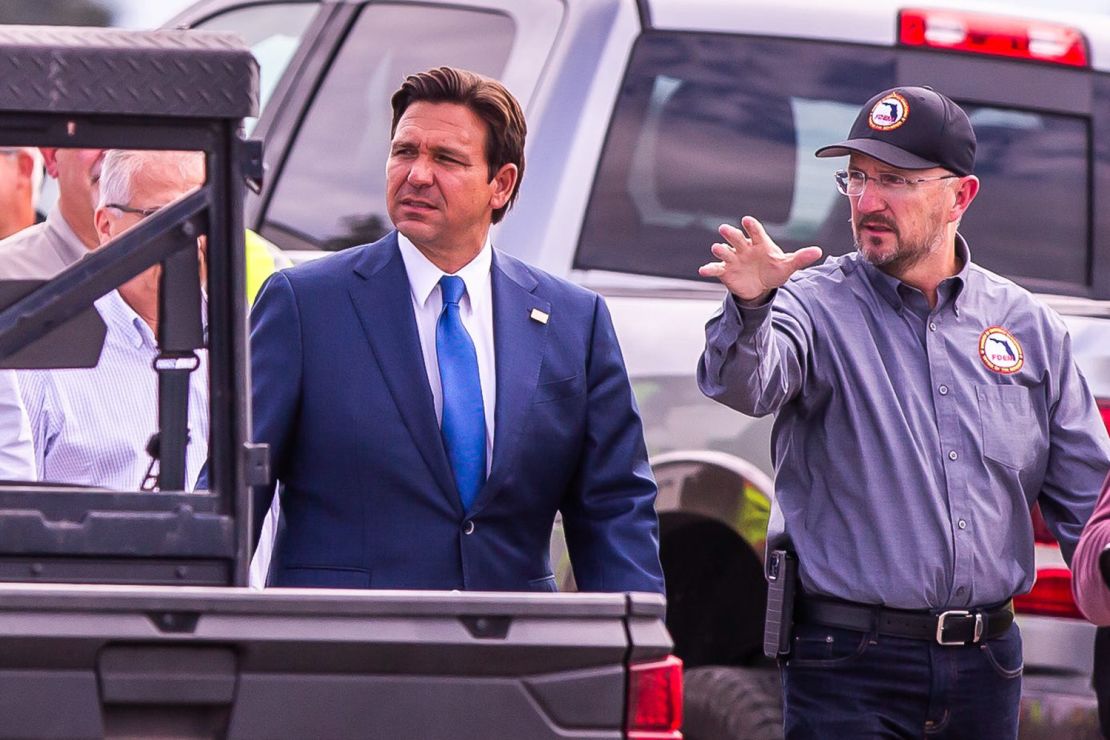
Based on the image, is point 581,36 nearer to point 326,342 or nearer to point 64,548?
point 326,342

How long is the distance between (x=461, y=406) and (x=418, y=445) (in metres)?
0.13

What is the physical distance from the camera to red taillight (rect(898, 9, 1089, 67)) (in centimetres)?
587

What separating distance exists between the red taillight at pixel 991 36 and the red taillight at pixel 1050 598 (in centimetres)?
162

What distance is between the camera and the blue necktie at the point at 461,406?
4.10 metres

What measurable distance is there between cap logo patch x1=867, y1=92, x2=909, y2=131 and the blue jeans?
3.48ft

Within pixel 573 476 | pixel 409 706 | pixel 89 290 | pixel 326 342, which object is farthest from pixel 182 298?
pixel 573 476

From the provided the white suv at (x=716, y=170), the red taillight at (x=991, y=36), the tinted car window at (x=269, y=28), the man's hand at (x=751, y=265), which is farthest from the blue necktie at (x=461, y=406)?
the tinted car window at (x=269, y=28)

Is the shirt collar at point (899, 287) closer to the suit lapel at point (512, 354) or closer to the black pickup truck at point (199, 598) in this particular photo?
the suit lapel at point (512, 354)

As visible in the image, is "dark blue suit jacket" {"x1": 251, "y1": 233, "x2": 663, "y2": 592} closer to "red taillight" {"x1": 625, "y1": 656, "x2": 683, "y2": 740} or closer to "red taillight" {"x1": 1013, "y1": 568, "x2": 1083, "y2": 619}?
"red taillight" {"x1": 625, "y1": 656, "x2": 683, "y2": 740}

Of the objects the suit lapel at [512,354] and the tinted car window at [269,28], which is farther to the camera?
the tinted car window at [269,28]

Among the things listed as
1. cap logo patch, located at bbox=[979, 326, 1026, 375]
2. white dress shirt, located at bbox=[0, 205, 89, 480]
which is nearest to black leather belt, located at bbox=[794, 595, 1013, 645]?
cap logo patch, located at bbox=[979, 326, 1026, 375]

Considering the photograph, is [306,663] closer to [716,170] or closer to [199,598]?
[199,598]

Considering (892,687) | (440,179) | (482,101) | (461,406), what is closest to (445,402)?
(461,406)

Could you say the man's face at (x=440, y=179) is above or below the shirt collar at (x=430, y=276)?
above
